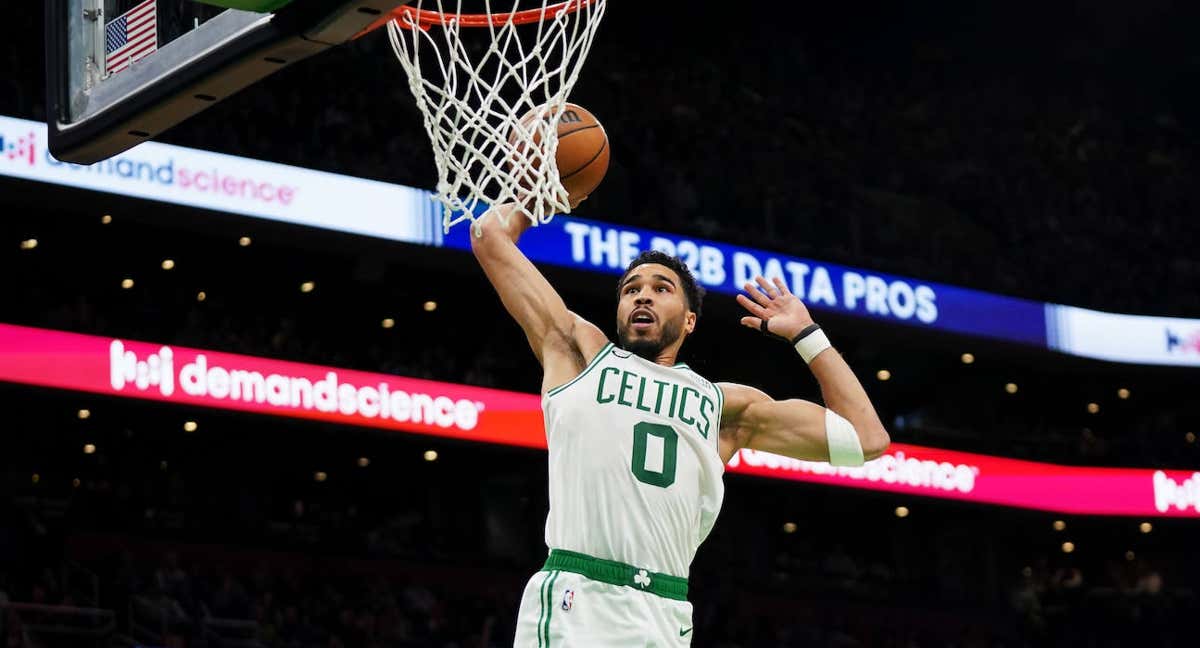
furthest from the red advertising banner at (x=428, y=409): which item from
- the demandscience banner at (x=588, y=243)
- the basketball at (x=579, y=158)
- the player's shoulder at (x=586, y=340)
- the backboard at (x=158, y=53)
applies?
the player's shoulder at (x=586, y=340)

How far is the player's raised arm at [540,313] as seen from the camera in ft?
16.2

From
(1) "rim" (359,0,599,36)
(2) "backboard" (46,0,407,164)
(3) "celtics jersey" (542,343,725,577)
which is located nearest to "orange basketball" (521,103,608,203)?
(1) "rim" (359,0,599,36)

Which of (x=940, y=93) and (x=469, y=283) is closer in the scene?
(x=469, y=283)

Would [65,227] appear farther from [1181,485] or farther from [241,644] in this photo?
[1181,485]

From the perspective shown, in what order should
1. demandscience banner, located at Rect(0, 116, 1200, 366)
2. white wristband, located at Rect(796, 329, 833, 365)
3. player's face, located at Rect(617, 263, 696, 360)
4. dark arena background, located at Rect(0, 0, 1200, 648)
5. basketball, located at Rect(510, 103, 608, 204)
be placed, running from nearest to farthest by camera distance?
player's face, located at Rect(617, 263, 696, 360)
white wristband, located at Rect(796, 329, 833, 365)
basketball, located at Rect(510, 103, 608, 204)
demandscience banner, located at Rect(0, 116, 1200, 366)
dark arena background, located at Rect(0, 0, 1200, 648)

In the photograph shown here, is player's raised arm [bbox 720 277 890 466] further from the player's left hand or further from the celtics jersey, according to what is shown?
the celtics jersey

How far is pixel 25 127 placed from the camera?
42.4 ft

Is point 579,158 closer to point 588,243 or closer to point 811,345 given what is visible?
point 811,345

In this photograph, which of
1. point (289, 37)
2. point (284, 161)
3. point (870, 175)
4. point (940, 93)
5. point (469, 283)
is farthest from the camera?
point (940, 93)

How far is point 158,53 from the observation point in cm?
492

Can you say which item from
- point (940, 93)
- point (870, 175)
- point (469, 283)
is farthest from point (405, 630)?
point (940, 93)

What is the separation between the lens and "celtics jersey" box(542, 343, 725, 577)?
468 cm

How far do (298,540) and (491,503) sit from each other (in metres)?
3.41

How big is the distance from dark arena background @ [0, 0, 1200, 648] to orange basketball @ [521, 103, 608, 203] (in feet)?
25.1
